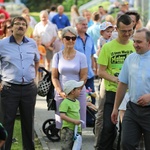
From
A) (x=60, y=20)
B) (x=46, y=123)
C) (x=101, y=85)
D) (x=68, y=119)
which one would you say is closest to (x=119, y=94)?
(x=68, y=119)

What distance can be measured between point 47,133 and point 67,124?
236cm

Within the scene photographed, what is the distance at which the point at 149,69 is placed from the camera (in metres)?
8.47

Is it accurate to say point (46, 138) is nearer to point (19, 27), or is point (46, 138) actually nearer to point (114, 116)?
point (19, 27)

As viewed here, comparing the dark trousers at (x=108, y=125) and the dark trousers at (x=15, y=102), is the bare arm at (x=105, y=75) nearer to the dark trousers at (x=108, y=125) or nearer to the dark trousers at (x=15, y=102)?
the dark trousers at (x=108, y=125)

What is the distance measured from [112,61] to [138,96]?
4.17 ft

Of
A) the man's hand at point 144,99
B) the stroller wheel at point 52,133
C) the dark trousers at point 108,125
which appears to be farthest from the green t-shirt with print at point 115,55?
the stroller wheel at point 52,133

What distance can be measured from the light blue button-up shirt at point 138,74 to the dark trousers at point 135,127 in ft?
0.48

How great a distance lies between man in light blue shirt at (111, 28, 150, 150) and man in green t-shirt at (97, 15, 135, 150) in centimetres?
84

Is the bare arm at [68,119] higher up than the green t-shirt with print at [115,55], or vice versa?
the green t-shirt with print at [115,55]

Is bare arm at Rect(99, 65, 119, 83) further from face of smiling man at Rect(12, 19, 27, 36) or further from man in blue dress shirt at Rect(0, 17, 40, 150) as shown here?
face of smiling man at Rect(12, 19, 27, 36)

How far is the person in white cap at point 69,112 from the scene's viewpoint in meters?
9.87

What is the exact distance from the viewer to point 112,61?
9.68 m

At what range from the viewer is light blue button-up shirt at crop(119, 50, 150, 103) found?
333 inches

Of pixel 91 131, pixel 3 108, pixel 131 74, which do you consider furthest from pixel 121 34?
pixel 91 131
